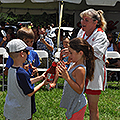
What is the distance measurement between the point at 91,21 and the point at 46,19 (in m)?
11.9

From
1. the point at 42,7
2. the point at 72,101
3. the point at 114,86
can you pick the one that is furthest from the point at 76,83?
the point at 42,7

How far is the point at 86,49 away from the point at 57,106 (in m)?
2.53

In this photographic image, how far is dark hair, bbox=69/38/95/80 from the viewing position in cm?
222

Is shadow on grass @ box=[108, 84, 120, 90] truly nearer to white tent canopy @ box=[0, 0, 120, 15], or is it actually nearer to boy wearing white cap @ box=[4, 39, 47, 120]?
white tent canopy @ box=[0, 0, 120, 15]

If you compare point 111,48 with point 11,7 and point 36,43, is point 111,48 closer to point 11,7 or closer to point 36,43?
point 36,43

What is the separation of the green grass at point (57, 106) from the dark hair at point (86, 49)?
180 centimetres

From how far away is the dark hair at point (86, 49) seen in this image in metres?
2.22

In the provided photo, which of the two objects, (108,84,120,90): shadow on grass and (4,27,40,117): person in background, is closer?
(4,27,40,117): person in background

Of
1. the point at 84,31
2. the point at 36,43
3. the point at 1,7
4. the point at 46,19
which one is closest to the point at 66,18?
the point at 46,19

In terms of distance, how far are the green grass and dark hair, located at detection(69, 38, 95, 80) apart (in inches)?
70.7

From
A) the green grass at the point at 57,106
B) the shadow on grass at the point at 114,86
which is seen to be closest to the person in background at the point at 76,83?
the green grass at the point at 57,106

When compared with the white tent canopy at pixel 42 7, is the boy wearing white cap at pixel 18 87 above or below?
below

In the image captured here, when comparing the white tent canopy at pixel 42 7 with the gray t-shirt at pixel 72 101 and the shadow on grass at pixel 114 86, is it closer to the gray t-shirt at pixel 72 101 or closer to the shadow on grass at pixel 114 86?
the shadow on grass at pixel 114 86

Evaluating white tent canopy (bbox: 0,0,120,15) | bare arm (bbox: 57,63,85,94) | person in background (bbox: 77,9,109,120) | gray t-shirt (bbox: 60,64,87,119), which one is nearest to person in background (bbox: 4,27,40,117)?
gray t-shirt (bbox: 60,64,87,119)
